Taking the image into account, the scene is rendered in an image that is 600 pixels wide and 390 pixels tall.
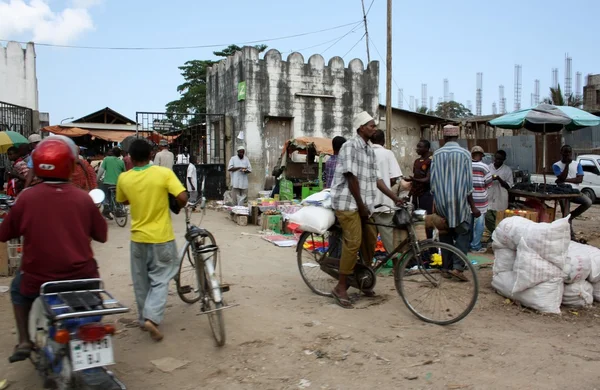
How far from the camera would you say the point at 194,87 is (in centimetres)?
3747

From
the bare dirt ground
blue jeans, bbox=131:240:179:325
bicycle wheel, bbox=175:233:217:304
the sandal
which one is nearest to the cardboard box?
the bare dirt ground

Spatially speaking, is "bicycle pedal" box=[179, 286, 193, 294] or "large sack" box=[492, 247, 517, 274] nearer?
"bicycle pedal" box=[179, 286, 193, 294]

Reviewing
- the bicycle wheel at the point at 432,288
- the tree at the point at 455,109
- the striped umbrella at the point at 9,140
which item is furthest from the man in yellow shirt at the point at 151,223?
the tree at the point at 455,109

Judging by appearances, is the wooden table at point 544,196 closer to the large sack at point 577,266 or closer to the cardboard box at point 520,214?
the cardboard box at point 520,214

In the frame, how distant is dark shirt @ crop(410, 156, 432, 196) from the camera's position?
734cm

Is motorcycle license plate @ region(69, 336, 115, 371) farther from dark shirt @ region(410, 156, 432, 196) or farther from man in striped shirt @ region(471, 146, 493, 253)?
man in striped shirt @ region(471, 146, 493, 253)

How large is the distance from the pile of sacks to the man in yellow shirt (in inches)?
135

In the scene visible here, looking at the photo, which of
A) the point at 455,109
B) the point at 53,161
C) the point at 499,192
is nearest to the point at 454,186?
the point at 499,192

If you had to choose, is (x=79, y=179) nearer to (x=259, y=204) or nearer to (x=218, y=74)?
(x=259, y=204)

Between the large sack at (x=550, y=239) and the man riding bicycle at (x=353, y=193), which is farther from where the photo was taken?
the man riding bicycle at (x=353, y=193)

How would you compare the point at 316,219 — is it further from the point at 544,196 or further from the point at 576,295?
the point at 544,196

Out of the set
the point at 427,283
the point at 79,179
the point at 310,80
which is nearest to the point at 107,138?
the point at 310,80

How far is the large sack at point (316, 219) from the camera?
544 centimetres

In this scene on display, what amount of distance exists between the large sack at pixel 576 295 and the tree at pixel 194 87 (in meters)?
33.1
